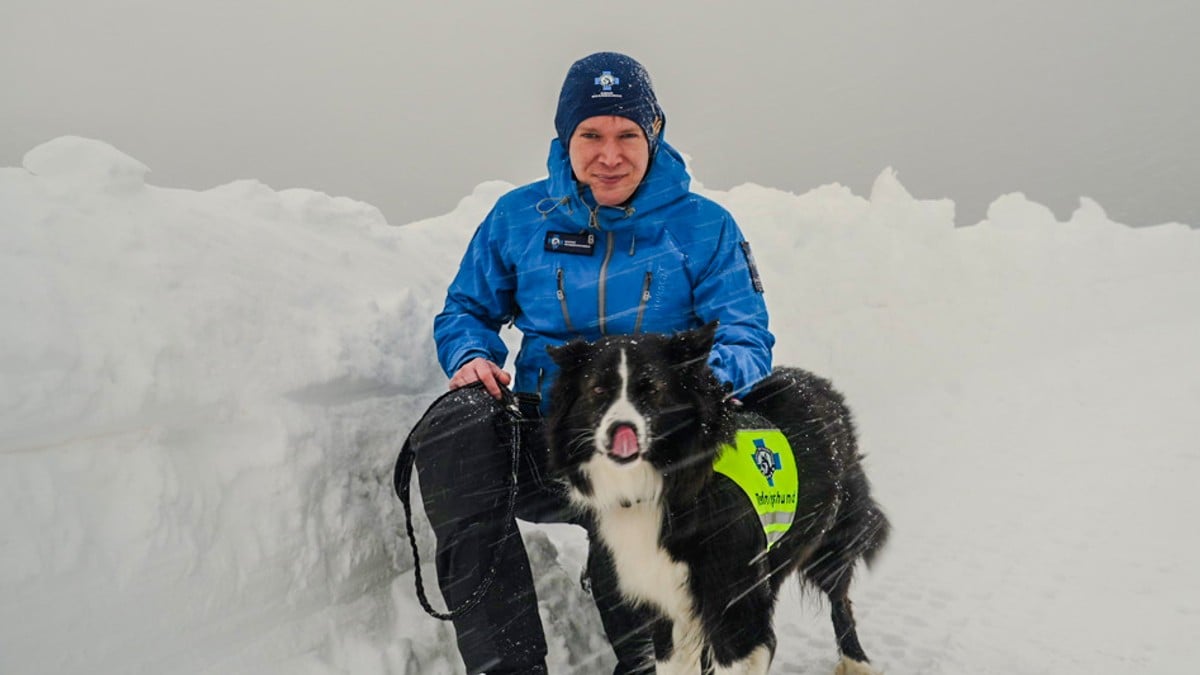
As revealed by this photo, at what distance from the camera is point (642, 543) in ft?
9.23

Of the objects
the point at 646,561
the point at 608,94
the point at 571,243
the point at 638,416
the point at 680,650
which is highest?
the point at 608,94

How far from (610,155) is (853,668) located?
2.54m

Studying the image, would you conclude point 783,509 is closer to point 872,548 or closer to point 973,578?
point 872,548

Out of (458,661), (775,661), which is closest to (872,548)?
(775,661)

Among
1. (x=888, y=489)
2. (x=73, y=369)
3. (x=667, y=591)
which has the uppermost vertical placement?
(x=73, y=369)

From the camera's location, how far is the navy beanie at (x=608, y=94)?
3.04m

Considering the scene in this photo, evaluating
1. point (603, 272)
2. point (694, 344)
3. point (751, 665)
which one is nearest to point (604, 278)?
point (603, 272)

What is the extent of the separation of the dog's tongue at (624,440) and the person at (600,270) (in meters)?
0.43

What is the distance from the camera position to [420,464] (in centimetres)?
263

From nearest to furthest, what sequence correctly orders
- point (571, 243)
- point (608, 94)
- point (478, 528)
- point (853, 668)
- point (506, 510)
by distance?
point (478, 528)
point (506, 510)
point (608, 94)
point (571, 243)
point (853, 668)

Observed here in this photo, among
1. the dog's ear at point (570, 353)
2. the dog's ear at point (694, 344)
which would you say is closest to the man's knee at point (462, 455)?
the dog's ear at point (570, 353)

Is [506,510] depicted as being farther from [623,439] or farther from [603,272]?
[603,272]

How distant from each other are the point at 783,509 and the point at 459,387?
52.0 inches

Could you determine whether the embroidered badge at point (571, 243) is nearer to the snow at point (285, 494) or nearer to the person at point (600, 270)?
the person at point (600, 270)
